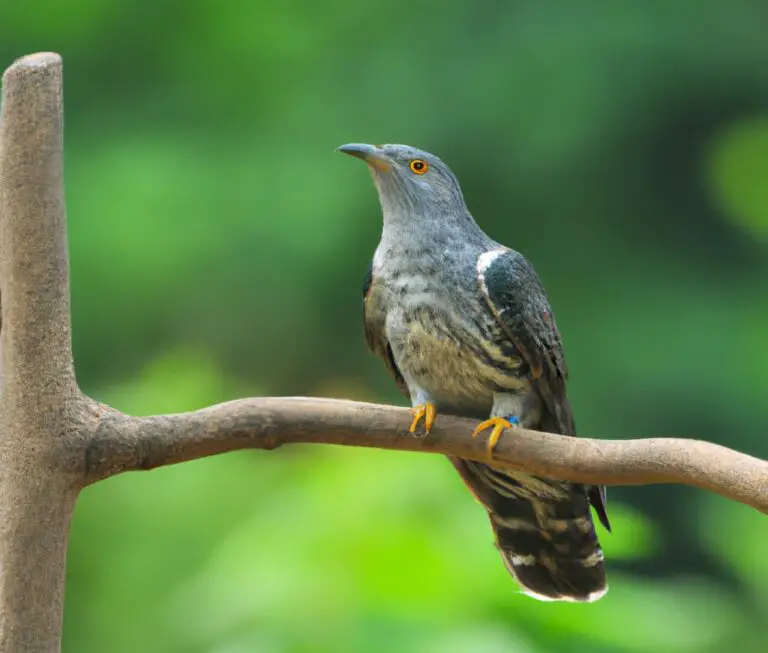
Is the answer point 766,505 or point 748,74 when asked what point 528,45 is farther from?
point 766,505

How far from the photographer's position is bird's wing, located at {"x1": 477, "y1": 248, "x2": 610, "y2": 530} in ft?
8.98

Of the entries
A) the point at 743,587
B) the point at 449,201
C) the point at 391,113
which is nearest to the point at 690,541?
the point at 743,587

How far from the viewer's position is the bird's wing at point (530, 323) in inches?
108

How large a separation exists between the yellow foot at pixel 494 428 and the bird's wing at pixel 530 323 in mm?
204

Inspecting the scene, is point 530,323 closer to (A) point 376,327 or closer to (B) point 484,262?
(B) point 484,262

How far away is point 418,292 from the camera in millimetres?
2779

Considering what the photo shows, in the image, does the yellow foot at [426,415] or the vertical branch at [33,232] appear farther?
the yellow foot at [426,415]

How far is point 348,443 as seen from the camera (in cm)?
228

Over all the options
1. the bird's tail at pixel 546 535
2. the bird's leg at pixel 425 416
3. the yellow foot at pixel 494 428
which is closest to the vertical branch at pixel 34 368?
the bird's leg at pixel 425 416

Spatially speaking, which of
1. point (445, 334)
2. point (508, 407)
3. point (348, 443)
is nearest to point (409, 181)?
point (445, 334)

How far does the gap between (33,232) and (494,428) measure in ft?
3.45

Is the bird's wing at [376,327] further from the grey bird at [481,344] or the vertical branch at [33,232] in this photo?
the vertical branch at [33,232]

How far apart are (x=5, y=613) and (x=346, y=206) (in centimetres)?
335

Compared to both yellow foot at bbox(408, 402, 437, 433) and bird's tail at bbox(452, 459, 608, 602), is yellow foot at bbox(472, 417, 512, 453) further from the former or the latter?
bird's tail at bbox(452, 459, 608, 602)
